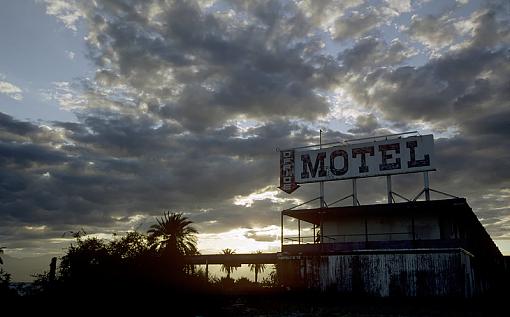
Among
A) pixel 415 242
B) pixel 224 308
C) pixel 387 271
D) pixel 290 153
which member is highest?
pixel 290 153

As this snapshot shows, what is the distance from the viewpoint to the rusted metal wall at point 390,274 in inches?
1195

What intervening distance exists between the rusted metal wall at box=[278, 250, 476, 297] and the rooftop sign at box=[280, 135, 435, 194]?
9052 millimetres

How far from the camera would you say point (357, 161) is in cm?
4100

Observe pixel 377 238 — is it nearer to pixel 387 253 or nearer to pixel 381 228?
pixel 381 228

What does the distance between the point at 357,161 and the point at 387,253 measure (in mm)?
10838

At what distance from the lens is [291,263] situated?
3459 cm

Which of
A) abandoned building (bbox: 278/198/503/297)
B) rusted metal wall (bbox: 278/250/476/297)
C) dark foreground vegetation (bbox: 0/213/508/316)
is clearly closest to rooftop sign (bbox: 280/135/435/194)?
abandoned building (bbox: 278/198/503/297)

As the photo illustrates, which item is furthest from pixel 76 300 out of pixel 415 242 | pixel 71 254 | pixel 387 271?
pixel 415 242

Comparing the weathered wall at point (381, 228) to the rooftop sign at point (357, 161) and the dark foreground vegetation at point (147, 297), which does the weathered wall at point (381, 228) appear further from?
the dark foreground vegetation at point (147, 297)

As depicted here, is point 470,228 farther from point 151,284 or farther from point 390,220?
point 151,284

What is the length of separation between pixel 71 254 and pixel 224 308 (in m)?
11.9

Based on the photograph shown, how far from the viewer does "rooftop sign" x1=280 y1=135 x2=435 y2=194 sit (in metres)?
38.8

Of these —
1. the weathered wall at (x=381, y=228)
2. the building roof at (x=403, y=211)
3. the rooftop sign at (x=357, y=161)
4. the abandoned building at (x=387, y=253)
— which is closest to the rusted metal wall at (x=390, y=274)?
the abandoned building at (x=387, y=253)

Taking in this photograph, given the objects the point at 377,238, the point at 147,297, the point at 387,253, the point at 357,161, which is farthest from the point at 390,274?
the point at 147,297
